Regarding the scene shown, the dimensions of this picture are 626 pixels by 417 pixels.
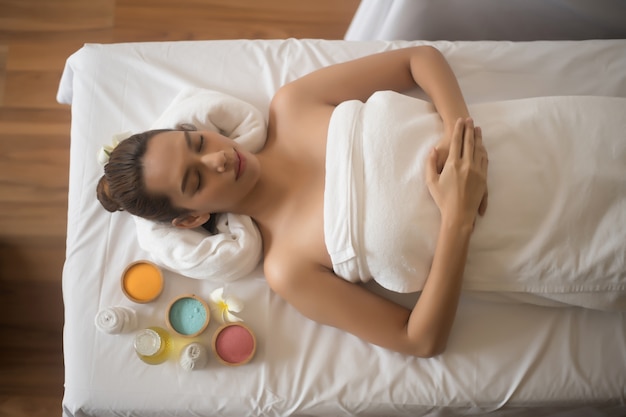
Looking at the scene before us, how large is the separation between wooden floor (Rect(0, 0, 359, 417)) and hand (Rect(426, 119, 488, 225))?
97 centimetres

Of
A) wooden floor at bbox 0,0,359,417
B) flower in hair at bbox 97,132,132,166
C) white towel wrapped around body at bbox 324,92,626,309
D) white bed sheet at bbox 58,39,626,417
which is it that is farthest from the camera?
wooden floor at bbox 0,0,359,417

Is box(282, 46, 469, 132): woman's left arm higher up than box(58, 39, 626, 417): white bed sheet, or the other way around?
box(282, 46, 469, 132): woman's left arm

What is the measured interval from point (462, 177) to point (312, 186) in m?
0.34

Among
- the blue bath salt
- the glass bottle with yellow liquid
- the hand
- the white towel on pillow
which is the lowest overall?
the glass bottle with yellow liquid

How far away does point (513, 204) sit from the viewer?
100 cm

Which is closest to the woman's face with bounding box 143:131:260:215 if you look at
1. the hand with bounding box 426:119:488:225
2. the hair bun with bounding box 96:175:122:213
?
the hair bun with bounding box 96:175:122:213

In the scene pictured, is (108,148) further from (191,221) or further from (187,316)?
(187,316)

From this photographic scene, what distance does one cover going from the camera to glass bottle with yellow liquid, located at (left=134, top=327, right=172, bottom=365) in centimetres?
113

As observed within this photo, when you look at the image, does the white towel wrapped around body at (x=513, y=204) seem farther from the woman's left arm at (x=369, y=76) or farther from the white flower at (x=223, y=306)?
the white flower at (x=223, y=306)

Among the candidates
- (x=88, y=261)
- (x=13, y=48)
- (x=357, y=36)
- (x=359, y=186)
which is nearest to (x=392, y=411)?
(x=359, y=186)

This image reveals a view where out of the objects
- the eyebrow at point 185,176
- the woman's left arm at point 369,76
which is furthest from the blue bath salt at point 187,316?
the woman's left arm at point 369,76

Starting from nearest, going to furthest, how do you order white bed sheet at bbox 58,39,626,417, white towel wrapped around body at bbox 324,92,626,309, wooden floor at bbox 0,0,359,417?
white towel wrapped around body at bbox 324,92,626,309 → white bed sheet at bbox 58,39,626,417 → wooden floor at bbox 0,0,359,417

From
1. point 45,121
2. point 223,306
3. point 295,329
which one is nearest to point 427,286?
point 295,329

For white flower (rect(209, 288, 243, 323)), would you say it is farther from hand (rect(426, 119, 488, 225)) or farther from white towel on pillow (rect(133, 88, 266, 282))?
hand (rect(426, 119, 488, 225))
